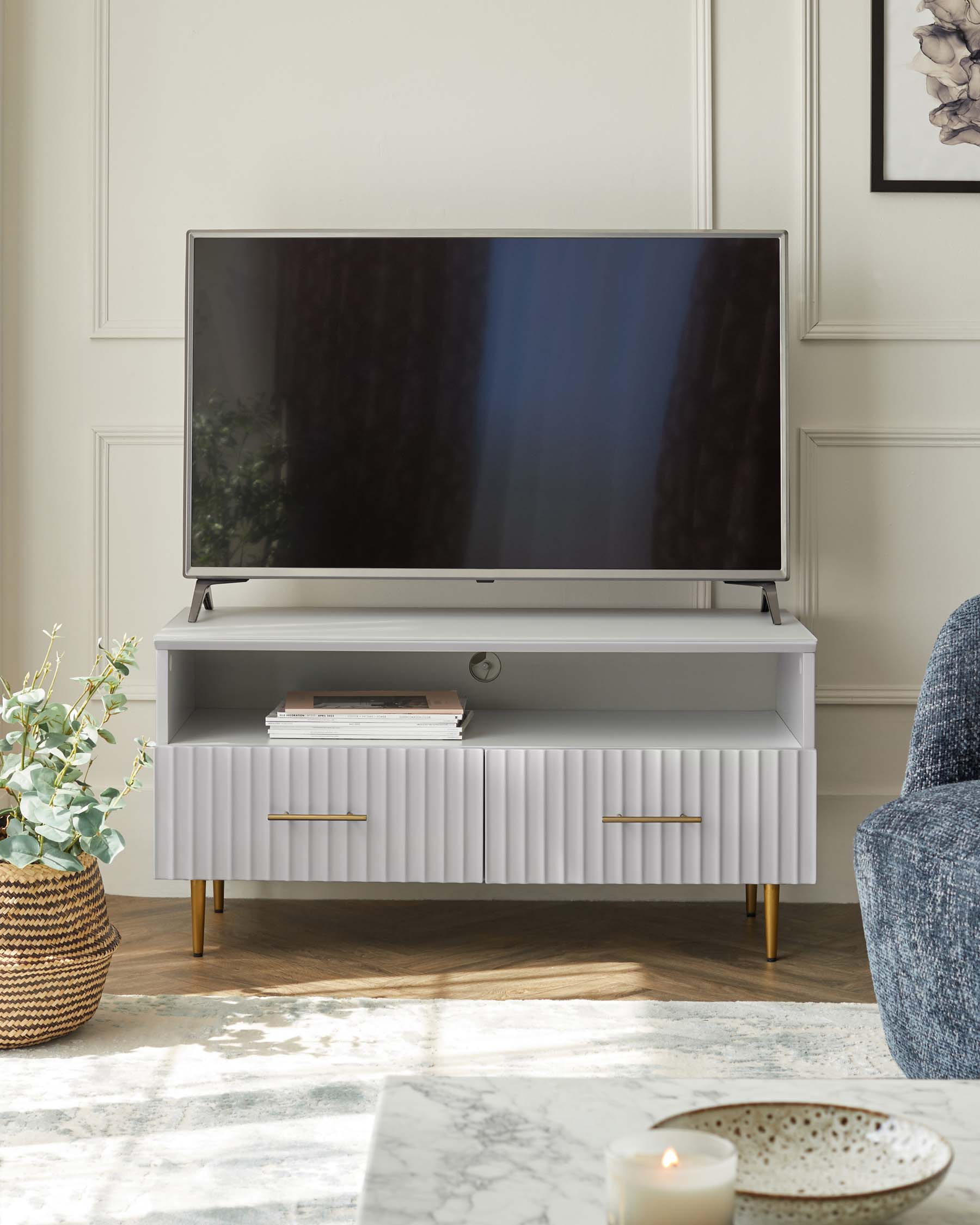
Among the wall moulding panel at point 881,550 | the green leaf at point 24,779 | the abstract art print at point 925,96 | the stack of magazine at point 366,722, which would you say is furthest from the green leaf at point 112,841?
the abstract art print at point 925,96

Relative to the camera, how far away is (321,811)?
7.34ft

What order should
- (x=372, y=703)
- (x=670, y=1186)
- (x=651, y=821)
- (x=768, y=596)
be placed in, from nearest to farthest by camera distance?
(x=670, y=1186), (x=651, y=821), (x=372, y=703), (x=768, y=596)

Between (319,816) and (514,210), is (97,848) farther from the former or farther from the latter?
(514,210)

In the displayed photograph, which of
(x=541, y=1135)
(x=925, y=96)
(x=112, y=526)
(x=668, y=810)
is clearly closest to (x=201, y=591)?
(x=112, y=526)

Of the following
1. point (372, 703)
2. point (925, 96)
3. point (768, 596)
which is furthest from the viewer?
point (925, 96)

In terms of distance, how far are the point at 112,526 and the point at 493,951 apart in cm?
127

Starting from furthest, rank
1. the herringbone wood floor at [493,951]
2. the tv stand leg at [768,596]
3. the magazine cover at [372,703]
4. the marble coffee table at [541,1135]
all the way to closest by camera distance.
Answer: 1. the tv stand leg at [768,596]
2. the magazine cover at [372,703]
3. the herringbone wood floor at [493,951]
4. the marble coffee table at [541,1135]

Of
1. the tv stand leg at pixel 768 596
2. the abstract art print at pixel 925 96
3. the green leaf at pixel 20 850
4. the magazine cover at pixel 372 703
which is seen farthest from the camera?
the abstract art print at pixel 925 96

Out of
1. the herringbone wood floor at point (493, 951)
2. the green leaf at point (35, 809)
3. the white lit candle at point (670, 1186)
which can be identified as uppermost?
the green leaf at point (35, 809)

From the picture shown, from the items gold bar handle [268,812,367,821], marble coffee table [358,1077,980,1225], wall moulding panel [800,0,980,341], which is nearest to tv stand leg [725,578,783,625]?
wall moulding panel [800,0,980,341]

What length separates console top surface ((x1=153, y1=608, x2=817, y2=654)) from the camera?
222 cm

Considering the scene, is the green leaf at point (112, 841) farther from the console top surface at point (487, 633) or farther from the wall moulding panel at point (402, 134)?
the wall moulding panel at point (402, 134)

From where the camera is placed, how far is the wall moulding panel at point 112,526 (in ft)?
8.82

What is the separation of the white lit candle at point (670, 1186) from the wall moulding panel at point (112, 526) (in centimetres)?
217
